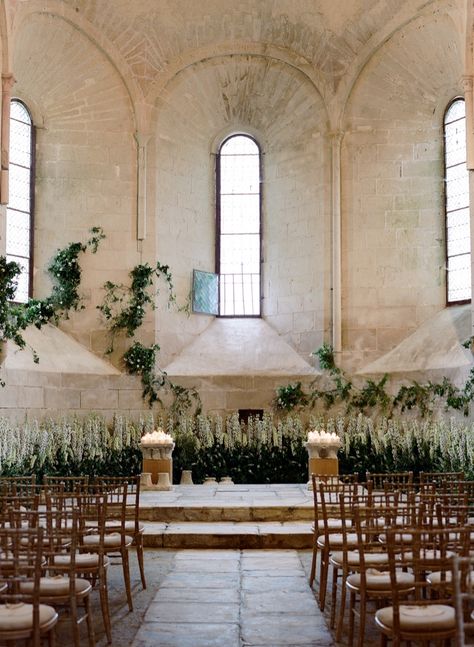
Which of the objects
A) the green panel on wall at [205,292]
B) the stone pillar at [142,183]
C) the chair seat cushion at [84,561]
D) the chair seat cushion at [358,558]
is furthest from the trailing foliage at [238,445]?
the chair seat cushion at [358,558]

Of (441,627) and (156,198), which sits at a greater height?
(156,198)

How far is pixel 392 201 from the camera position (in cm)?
1528

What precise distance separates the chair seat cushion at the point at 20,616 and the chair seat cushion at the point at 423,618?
163cm

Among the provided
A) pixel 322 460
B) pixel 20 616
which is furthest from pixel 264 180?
pixel 20 616

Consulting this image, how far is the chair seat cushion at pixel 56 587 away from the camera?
4.79m

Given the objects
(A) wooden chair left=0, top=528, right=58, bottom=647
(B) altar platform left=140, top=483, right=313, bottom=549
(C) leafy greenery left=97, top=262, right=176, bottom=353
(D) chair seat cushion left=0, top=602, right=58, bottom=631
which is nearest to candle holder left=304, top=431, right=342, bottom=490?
(B) altar platform left=140, top=483, right=313, bottom=549

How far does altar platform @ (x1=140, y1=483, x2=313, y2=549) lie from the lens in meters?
8.88

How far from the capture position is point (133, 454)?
46.1 ft

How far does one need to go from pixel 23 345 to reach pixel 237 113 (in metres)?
6.33

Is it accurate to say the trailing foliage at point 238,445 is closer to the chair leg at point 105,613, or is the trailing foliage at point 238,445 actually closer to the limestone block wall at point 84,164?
the limestone block wall at point 84,164

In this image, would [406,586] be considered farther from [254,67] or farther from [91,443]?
[254,67]

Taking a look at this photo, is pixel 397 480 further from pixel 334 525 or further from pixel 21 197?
pixel 21 197

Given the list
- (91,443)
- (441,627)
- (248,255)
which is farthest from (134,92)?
(441,627)

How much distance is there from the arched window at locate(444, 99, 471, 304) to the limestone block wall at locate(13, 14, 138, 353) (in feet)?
18.0
